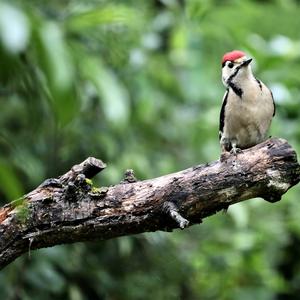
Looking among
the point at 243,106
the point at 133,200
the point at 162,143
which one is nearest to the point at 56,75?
the point at 133,200

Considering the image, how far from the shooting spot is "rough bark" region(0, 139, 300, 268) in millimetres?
2291

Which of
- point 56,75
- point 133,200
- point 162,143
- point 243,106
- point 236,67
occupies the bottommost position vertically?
point 56,75

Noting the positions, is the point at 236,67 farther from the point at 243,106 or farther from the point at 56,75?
the point at 56,75

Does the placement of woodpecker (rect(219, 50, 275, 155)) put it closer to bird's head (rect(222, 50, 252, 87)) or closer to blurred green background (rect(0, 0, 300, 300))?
bird's head (rect(222, 50, 252, 87))

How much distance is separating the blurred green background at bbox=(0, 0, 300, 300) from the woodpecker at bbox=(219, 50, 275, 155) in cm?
51

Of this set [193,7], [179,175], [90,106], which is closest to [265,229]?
[90,106]

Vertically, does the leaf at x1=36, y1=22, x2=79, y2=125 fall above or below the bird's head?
below

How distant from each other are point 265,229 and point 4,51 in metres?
4.19

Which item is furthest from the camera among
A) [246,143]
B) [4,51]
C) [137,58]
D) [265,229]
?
[265,229]

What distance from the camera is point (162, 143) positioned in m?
5.31

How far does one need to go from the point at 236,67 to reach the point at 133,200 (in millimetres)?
1217

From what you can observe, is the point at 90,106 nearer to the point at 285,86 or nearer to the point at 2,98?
the point at 2,98

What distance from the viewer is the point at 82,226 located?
2.30 metres

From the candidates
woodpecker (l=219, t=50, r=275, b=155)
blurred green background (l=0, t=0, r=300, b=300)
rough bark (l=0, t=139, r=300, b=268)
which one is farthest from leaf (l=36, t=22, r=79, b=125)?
woodpecker (l=219, t=50, r=275, b=155)
